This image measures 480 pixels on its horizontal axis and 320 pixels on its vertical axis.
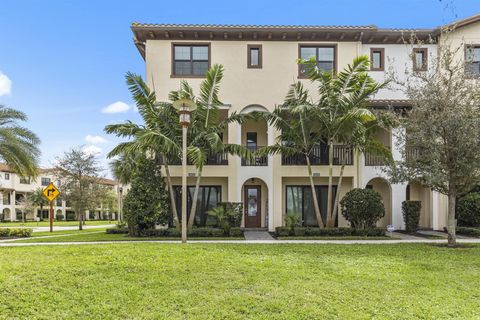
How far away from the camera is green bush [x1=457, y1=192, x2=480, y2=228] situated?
1730 cm

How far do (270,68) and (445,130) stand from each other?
388 inches

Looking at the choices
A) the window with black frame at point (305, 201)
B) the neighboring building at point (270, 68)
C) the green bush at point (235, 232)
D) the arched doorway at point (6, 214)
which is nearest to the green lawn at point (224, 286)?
the green bush at point (235, 232)

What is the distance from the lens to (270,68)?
19.1 meters

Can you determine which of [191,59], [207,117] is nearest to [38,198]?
[191,59]

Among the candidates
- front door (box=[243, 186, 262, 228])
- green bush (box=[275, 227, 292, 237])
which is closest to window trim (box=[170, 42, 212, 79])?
front door (box=[243, 186, 262, 228])

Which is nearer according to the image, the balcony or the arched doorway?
Answer: the balcony

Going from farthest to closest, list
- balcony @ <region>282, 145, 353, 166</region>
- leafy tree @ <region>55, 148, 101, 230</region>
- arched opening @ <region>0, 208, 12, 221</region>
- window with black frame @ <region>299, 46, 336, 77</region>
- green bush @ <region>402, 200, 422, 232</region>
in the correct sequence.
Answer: arched opening @ <region>0, 208, 12, 221</region>, leafy tree @ <region>55, 148, 101, 230</region>, window with black frame @ <region>299, 46, 336, 77</region>, balcony @ <region>282, 145, 353, 166</region>, green bush @ <region>402, 200, 422, 232</region>

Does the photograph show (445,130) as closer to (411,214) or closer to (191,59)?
(411,214)

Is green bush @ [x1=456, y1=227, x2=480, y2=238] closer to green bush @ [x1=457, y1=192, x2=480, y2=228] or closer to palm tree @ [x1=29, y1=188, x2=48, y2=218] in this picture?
green bush @ [x1=457, y1=192, x2=480, y2=228]

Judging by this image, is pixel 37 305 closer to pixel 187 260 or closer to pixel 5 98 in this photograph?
pixel 187 260

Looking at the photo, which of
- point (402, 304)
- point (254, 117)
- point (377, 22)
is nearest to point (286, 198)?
point (254, 117)

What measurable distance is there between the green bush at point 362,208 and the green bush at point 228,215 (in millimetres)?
5059

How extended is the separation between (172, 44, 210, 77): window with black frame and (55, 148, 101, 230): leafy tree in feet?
35.2

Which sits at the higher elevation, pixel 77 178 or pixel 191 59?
pixel 191 59
